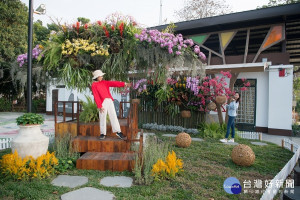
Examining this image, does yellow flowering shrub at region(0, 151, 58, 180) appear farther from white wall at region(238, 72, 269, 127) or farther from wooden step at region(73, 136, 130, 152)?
white wall at region(238, 72, 269, 127)

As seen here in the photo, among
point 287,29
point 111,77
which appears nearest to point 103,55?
point 111,77

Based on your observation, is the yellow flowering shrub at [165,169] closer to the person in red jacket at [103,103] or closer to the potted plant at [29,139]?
the person in red jacket at [103,103]

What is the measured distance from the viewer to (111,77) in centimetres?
530

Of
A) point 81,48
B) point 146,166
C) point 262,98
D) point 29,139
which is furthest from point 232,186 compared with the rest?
point 262,98

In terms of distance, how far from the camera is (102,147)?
433cm

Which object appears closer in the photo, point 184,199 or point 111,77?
point 184,199

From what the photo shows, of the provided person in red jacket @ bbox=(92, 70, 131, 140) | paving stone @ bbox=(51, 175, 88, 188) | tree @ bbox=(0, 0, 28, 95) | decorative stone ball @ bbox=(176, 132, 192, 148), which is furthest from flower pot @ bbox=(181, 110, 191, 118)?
tree @ bbox=(0, 0, 28, 95)

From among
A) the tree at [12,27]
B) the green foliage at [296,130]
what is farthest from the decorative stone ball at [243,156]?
the tree at [12,27]

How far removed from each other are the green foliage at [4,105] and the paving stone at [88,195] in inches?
797

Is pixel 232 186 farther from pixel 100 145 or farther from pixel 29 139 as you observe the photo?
pixel 29 139

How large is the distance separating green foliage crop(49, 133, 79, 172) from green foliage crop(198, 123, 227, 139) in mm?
4987

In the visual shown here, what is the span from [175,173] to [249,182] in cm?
123

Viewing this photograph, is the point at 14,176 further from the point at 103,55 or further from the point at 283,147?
the point at 283,147

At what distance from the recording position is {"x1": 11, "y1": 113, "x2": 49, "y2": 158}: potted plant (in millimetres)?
3553
